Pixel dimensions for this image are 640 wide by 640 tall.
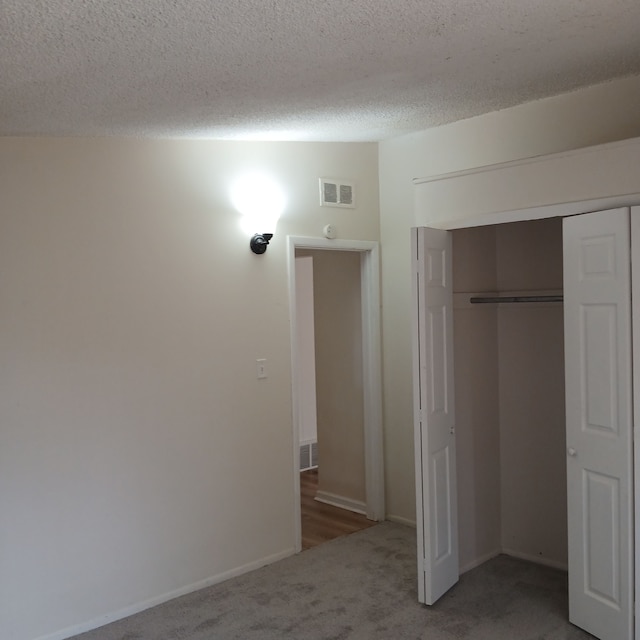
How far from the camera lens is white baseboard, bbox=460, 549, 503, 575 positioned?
4016 millimetres

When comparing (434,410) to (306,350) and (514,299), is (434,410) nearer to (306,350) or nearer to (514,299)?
(514,299)

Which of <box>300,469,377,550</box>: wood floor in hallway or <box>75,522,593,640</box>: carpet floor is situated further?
<box>300,469,377,550</box>: wood floor in hallway

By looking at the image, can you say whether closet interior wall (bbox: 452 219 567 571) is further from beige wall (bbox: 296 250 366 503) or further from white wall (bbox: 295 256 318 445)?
white wall (bbox: 295 256 318 445)

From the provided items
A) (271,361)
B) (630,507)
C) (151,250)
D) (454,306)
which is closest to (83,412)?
(151,250)

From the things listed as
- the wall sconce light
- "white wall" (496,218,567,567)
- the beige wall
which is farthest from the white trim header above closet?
the beige wall

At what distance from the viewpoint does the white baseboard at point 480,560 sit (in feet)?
13.2

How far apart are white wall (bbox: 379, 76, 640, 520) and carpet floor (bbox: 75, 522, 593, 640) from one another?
3.01 feet

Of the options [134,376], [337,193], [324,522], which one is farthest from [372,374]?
[134,376]

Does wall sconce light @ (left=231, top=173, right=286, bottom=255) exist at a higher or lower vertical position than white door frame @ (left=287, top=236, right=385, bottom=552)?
higher

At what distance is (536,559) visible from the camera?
163 inches

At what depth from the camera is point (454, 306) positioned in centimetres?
395

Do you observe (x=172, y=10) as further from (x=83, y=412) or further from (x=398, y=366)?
(x=398, y=366)

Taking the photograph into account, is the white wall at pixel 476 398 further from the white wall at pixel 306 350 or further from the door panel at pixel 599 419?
the white wall at pixel 306 350

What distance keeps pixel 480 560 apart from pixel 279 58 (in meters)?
3.15
